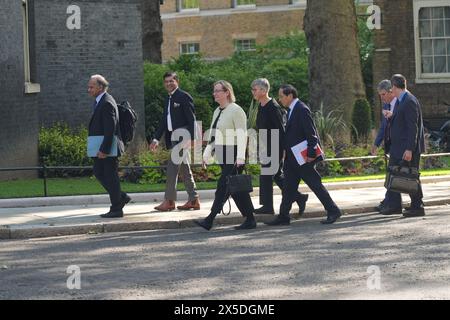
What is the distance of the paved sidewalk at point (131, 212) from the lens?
14.6 meters

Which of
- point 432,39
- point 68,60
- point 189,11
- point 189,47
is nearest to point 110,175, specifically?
point 68,60

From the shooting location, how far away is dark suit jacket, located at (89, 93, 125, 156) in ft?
48.9

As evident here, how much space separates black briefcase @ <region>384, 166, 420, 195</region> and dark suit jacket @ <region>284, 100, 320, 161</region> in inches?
53.1

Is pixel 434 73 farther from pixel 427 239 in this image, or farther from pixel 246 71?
pixel 427 239

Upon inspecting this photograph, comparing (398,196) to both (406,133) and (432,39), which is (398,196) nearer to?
(406,133)

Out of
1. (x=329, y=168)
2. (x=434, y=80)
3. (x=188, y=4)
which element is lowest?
(x=329, y=168)

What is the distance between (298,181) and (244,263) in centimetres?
364

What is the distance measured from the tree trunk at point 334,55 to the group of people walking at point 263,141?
29.1 feet

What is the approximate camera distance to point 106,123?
14969 mm

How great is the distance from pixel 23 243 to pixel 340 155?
9605 millimetres

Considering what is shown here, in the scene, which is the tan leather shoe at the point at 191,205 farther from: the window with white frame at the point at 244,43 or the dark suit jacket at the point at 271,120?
the window with white frame at the point at 244,43

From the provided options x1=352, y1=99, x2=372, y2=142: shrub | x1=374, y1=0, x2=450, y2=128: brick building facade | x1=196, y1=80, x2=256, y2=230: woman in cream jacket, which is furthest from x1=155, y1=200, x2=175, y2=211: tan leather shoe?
x1=374, y1=0, x2=450, y2=128: brick building facade

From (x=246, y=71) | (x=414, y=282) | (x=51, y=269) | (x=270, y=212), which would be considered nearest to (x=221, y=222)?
(x=270, y=212)

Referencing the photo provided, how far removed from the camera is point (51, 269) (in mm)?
11211
